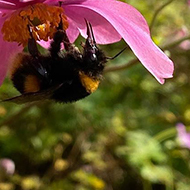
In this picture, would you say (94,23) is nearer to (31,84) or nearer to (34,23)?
(34,23)

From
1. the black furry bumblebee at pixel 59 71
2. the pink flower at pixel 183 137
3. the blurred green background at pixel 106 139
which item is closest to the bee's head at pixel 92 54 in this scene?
the black furry bumblebee at pixel 59 71

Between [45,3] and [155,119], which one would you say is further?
[155,119]

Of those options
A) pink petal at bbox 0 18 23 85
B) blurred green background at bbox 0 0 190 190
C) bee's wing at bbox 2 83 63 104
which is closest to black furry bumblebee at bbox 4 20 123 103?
bee's wing at bbox 2 83 63 104

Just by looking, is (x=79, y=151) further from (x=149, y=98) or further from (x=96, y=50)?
(x=96, y=50)

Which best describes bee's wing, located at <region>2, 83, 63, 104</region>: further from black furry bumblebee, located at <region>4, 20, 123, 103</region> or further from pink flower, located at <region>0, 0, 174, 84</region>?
pink flower, located at <region>0, 0, 174, 84</region>

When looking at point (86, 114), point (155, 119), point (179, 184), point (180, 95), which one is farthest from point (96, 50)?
point (180, 95)

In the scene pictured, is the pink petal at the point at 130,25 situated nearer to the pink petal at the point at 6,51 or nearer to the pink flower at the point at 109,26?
the pink flower at the point at 109,26
